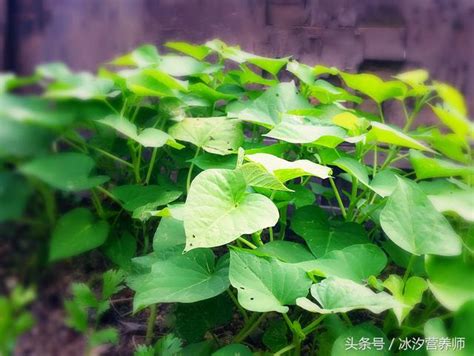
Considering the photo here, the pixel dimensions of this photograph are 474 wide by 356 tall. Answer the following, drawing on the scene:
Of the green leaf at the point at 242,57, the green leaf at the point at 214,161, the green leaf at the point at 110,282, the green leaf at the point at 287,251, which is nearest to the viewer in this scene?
the green leaf at the point at 110,282

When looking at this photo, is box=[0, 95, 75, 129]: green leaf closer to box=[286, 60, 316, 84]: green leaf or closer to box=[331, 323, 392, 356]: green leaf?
box=[331, 323, 392, 356]: green leaf

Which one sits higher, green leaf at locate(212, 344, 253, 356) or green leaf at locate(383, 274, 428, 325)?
green leaf at locate(383, 274, 428, 325)

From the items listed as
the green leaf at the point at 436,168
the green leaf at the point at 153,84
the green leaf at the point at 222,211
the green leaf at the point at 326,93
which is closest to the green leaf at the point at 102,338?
the green leaf at the point at 222,211

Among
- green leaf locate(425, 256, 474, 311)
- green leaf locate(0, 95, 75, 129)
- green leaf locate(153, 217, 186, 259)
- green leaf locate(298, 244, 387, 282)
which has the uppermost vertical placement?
green leaf locate(0, 95, 75, 129)

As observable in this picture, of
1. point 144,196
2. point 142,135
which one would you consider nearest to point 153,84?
point 142,135

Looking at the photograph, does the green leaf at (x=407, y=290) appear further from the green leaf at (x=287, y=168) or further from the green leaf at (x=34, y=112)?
the green leaf at (x=34, y=112)

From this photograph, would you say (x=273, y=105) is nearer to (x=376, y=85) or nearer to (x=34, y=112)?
(x=376, y=85)

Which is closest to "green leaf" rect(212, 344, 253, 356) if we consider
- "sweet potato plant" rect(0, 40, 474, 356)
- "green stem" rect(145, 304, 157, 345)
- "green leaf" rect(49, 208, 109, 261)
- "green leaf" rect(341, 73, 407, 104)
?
"sweet potato plant" rect(0, 40, 474, 356)

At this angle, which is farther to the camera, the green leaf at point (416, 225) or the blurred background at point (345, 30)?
the blurred background at point (345, 30)
